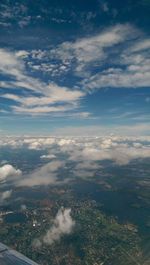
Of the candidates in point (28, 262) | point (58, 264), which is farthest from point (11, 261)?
point (58, 264)

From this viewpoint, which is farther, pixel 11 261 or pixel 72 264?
pixel 72 264

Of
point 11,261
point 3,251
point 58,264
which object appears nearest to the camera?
point 11,261

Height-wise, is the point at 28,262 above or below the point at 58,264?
above

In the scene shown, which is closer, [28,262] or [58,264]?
[28,262]

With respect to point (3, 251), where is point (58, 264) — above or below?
below

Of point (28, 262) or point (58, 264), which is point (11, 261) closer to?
point (28, 262)

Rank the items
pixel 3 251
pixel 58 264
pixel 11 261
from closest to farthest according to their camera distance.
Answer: pixel 11 261 → pixel 3 251 → pixel 58 264

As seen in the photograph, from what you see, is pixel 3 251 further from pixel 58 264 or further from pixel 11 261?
pixel 58 264
